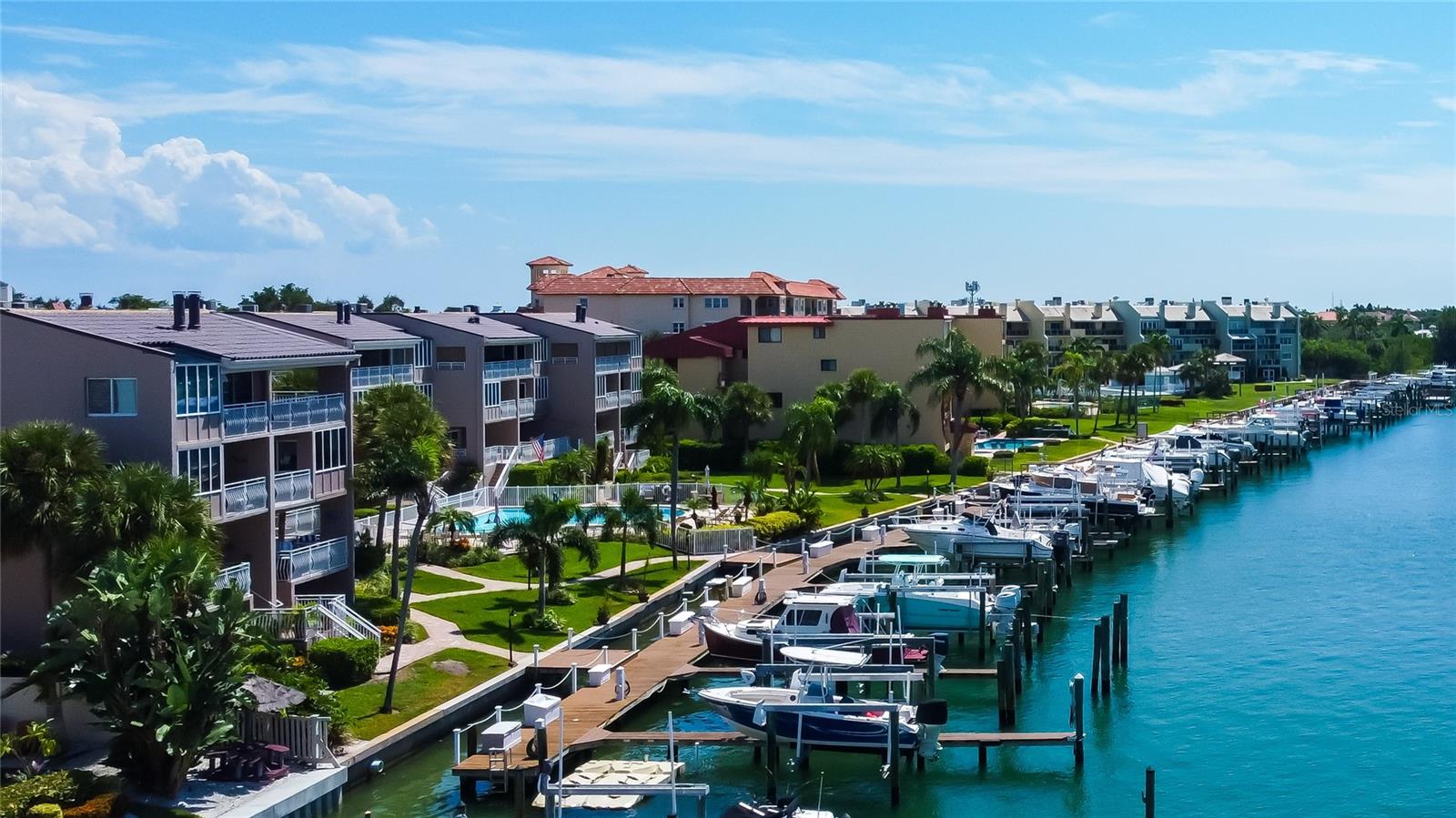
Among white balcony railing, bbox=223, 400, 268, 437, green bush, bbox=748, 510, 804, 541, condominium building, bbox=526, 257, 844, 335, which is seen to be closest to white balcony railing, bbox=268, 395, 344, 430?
white balcony railing, bbox=223, 400, 268, 437

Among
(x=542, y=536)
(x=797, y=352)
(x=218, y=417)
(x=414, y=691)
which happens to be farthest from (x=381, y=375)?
(x=797, y=352)

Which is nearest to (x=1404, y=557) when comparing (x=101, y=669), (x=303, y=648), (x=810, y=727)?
(x=810, y=727)

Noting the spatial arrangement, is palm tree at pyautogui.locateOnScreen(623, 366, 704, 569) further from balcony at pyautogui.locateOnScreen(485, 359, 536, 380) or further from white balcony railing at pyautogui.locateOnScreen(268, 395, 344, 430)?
white balcony railing at pyautogui.locateOnScreen(268, 395, 344, 430)

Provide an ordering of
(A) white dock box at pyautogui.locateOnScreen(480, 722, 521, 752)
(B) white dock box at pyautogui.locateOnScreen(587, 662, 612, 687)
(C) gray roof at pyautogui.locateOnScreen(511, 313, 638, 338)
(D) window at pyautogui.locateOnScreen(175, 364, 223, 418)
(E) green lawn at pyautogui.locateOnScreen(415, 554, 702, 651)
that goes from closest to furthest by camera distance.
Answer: (A) white dock box at pyautogui.locateOnScreen(480, 722, 521, 752) → (D) window at pyautogui.locateOnScreen(175, 364, 223, 418) → (B) white dock box at pyautogui.locateOnScreen(587, 662, 612, 687) → (E) green lawn at pyautogui.locateOnScreen(415, 554, 702, 651) → (C) gray roof at pyautogui.locateOnScreen(511, 313, 638, 338)

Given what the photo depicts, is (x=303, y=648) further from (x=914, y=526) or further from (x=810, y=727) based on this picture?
(x=914, y=526)

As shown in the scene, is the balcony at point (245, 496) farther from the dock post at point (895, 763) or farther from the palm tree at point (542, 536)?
the dock post at point (895, 763)

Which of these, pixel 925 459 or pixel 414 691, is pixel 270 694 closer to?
pixel 414 691
